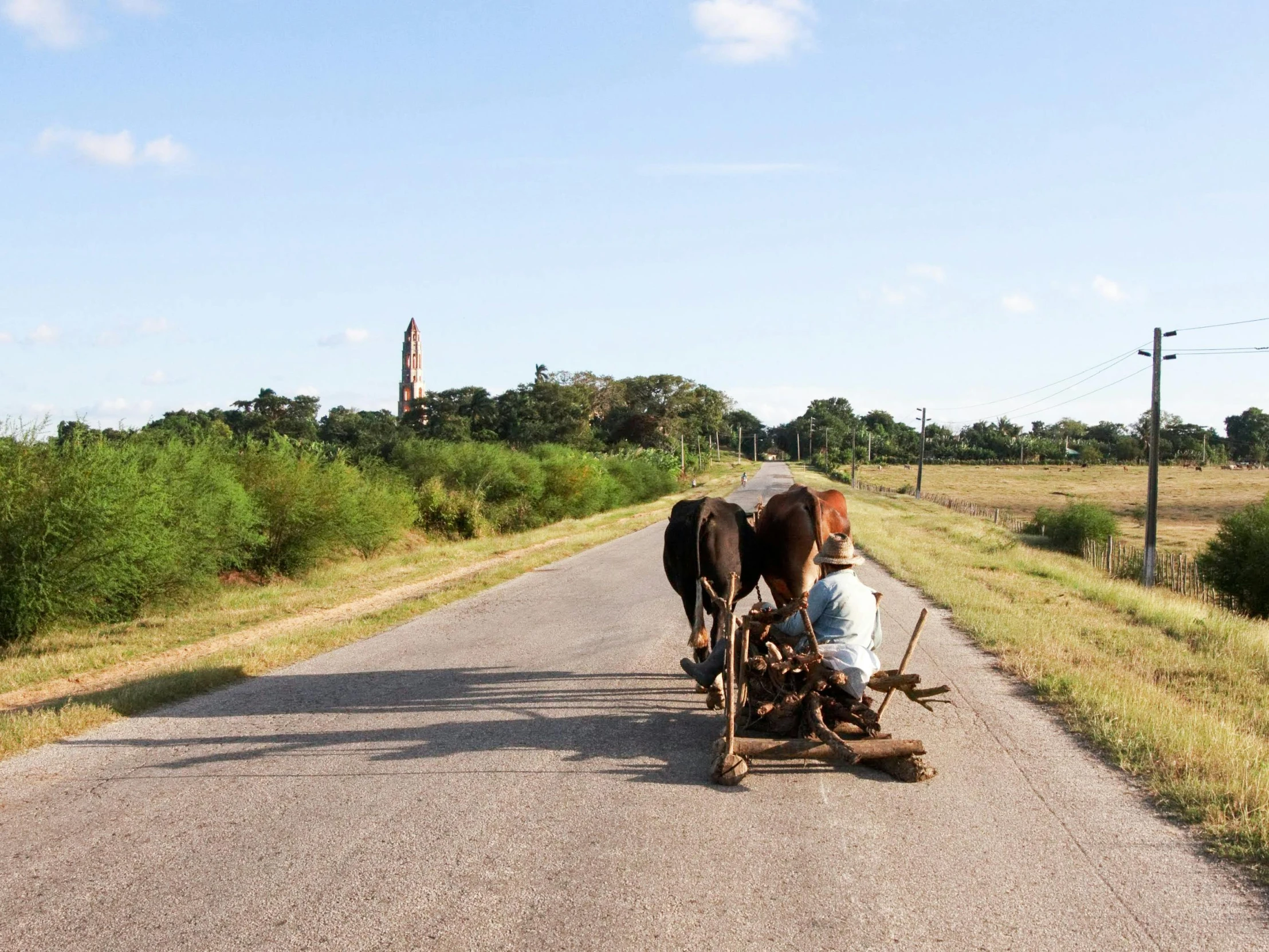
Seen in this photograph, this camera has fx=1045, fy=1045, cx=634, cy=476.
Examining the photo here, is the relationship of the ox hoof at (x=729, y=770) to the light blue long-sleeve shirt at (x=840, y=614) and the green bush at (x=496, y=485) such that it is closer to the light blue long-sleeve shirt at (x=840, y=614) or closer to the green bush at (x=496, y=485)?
the light blue long-sleeve shirt at (x=840, y=614)

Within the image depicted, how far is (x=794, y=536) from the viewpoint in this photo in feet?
30.1

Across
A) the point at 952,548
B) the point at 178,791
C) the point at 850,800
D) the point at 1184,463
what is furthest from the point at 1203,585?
the point at 1184,463

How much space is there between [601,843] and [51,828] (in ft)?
10.1

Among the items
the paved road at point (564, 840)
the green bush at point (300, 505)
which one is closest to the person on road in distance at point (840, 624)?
the paved road at point (564, 840)

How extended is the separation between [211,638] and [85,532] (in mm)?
3027

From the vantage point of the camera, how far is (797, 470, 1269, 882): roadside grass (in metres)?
6.27

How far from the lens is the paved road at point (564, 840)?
4461 mm

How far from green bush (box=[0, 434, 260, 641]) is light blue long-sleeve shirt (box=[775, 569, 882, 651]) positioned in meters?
12.0

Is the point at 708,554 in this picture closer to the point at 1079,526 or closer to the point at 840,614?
the point at 840,614

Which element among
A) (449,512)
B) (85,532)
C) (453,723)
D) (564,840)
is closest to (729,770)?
(564,840)

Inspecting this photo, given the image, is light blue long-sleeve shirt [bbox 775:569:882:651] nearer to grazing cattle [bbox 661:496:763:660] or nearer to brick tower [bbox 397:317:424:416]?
grazing cattle [bbox 661:496:763:660]

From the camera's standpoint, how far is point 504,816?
5.88 m

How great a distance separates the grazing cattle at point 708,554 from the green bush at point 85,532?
10.2 m

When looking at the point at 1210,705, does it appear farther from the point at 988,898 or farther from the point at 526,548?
the point at 526,548
